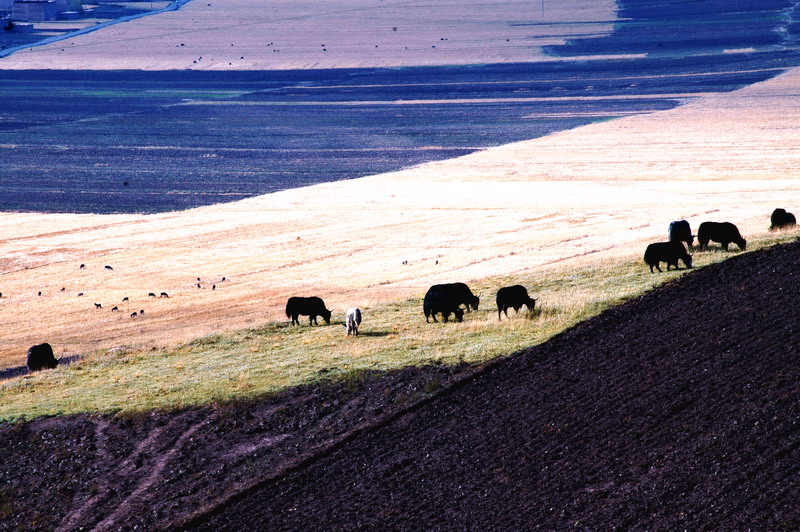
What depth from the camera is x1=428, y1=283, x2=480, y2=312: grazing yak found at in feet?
91.9

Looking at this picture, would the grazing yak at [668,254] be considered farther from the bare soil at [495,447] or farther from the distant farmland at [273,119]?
the distant farmland at [273,119]

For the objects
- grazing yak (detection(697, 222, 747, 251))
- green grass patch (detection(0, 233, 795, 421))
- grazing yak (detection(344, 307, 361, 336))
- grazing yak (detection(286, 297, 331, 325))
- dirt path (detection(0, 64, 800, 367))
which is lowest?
green grass patch (detection(0, 233, 795, 421))

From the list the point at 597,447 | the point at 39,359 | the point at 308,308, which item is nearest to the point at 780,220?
the point at 308,308

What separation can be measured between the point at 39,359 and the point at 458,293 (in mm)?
11141

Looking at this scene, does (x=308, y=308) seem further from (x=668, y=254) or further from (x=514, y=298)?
(x=668, y=254)

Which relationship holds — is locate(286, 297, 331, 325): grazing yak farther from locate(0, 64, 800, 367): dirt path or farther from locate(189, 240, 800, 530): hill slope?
locate(189, 240, 800, 530): hill slope

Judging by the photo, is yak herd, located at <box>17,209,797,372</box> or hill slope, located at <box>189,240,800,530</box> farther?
yak herd, located at <box>17,209,797,372</box>

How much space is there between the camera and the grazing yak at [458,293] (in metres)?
28.0

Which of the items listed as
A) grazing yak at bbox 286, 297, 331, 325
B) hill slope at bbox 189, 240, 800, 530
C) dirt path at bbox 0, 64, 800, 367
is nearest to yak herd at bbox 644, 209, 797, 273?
dirt path at bbox 0, 64, 800, 367

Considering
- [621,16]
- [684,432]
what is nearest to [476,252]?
[684,432]

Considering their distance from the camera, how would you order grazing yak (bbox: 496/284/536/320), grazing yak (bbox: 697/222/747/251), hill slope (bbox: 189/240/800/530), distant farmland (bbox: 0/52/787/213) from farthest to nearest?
distant farmland (bbox: 0/52/787/213), grazing yak (bbox: 697/222/747/251), grazing yak (bbox: 496/284/536/320), hill slope (bbox: 189/240/800/530)

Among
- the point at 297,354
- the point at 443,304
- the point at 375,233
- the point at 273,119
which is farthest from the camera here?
the point at 273,119

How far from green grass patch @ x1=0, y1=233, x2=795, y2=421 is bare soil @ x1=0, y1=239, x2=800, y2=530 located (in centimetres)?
75

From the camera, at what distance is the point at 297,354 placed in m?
Result: 26.2
